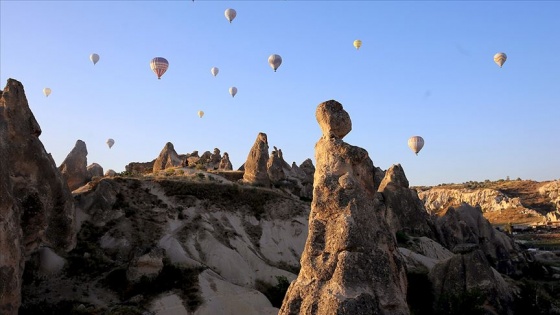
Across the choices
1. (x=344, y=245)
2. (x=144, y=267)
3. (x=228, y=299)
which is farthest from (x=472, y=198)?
(x=344, y=245)

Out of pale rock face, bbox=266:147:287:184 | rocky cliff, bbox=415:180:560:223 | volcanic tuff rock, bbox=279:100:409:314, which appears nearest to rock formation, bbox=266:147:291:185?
pale rock face, bbox=266:147:287:184

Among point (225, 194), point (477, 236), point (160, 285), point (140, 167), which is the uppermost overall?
point (140, 167)

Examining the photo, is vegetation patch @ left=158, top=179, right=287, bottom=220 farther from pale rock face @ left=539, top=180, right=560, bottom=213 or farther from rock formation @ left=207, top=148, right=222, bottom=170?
pale rock face @ left=539, top=180, right=560, bottom=213

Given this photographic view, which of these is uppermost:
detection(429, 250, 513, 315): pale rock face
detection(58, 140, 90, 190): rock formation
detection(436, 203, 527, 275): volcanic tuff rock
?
detection(58, 140, 90, 190): rock formation

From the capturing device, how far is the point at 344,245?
894cm

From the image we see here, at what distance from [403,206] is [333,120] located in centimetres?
2143

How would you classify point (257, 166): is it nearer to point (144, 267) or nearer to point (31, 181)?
point (144, 267)

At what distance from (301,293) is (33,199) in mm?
11489

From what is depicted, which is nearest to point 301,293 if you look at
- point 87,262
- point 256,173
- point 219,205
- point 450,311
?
point 450,311

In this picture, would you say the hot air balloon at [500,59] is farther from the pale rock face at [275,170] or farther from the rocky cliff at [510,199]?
the rocky cliff at [510,199]

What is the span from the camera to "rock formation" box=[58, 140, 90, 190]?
→ 2683cm

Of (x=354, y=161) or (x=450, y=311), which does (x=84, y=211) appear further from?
(x=354, y=161)

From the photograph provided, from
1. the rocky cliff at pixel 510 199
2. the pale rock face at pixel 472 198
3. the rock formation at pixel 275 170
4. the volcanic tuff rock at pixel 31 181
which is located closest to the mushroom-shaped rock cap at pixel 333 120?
the volcanic tuff rock at pixel 31 181

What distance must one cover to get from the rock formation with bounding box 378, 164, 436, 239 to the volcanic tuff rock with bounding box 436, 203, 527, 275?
A: 0.98 meters
